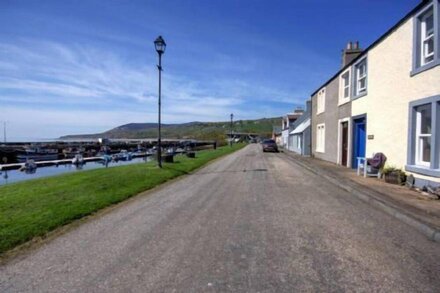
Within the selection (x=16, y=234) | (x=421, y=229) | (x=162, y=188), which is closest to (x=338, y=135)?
(x=162, y=188)

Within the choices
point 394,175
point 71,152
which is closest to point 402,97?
point 394,175

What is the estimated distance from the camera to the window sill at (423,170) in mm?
9984

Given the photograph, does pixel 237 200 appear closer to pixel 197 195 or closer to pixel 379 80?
pixel 197 195

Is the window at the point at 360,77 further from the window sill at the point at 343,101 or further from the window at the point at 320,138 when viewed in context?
the window at the point at 320,138

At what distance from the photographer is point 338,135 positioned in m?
21.8

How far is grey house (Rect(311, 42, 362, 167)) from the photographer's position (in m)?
20.5

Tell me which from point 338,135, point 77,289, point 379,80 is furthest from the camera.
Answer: point 338,135

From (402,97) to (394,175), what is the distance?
8.74ft

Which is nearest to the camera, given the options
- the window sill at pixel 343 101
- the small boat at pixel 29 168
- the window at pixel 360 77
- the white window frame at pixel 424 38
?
the white window frame at pixel 424 38

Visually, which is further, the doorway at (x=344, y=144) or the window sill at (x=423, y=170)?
the doorway at (x=344, y=144)

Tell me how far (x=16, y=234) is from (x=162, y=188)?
6.85 meters

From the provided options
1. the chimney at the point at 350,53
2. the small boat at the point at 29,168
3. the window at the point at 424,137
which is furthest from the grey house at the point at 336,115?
the small boat at the point at 29,168

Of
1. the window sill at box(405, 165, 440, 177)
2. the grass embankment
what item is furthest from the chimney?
the grass embankment

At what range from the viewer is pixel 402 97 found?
40.5 feet
